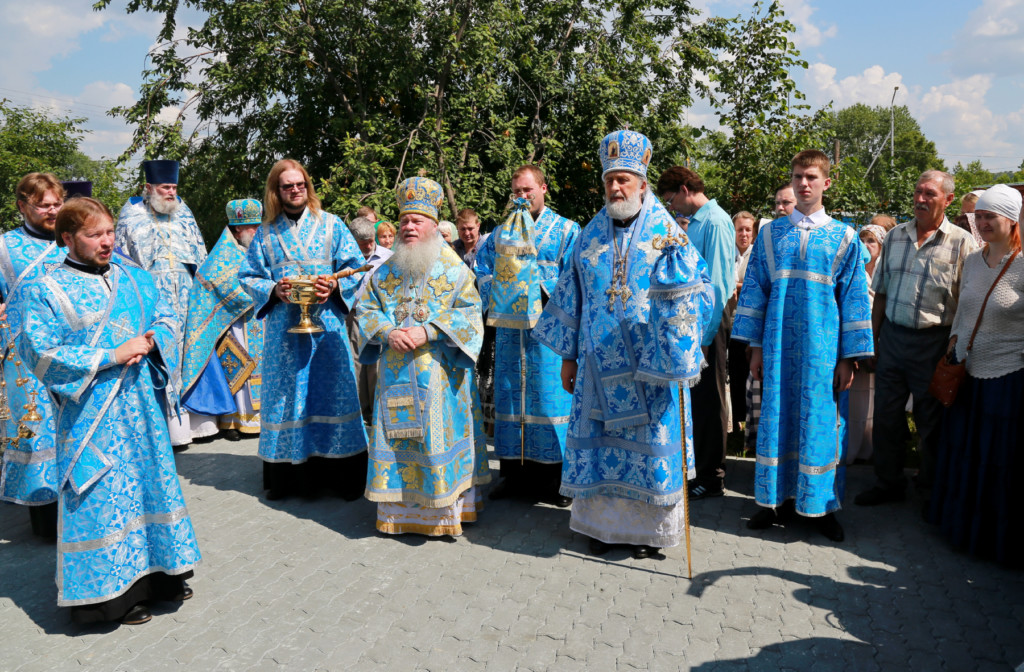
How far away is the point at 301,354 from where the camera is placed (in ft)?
18.3

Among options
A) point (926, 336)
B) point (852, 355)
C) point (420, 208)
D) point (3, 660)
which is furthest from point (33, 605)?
point (926, 336)

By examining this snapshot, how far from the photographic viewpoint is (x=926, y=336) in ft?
16.6

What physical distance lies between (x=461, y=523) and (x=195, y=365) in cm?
359

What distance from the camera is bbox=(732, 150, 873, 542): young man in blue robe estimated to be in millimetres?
4590

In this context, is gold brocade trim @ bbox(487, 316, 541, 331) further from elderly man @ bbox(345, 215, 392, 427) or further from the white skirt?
elderly man @ bbox(345, 215, 392, 427)

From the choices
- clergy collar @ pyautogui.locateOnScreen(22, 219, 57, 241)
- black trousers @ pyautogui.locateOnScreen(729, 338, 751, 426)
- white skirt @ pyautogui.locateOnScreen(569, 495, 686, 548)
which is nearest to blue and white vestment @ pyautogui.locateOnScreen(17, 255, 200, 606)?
clergy collar @ pyautogui.locateOnScreen(22, 219, 57, 241)

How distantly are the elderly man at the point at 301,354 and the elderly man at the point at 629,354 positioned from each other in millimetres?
1827

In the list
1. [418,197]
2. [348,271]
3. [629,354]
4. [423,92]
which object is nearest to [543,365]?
[629,354]

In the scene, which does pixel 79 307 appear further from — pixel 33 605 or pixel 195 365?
pixel 195 365

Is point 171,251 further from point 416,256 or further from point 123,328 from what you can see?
point 123,328

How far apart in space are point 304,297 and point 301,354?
48 cm

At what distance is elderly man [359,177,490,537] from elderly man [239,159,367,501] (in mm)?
774

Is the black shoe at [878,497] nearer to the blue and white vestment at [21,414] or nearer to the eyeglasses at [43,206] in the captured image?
the blue and white vestment at [21,414]

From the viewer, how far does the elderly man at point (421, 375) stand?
15.6 feet
